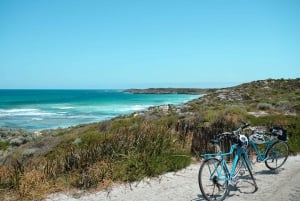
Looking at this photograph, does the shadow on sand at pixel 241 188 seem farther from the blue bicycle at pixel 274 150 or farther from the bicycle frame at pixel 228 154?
the blue bicycle at pixel 274 150

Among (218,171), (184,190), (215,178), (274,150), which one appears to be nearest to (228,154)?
(218,171)

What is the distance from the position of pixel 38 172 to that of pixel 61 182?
51cm

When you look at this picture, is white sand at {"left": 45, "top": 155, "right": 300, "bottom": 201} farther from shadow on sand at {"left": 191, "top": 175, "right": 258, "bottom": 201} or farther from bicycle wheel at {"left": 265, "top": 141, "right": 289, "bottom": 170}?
bicycle wheel at {"left": 265, "top": 141, "right": 289, "bottom": 170}

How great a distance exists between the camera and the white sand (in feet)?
20.3

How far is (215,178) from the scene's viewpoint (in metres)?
6.07

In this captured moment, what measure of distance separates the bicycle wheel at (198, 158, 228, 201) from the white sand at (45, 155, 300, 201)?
169 mm

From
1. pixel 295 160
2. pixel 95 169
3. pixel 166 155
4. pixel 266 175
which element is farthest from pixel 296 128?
pixel 95 169

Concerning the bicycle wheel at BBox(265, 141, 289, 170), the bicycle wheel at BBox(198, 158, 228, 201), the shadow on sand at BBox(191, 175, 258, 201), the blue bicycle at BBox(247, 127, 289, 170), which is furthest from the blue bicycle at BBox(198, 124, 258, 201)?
the bicycle wheel at BBox(265, 141, 289, 170)

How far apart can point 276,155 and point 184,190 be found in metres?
2.84

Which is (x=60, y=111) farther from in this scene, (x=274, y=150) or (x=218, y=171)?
(x=218, y=171)

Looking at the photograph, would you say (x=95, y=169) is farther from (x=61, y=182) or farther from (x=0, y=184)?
(x=0, y=184)

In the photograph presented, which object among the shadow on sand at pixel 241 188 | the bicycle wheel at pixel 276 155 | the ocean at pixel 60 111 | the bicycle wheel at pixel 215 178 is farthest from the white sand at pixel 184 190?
the ocean at pixel 60 111

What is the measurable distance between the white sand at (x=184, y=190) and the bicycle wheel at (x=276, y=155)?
1.15ft

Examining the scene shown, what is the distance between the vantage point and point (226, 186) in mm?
6105
